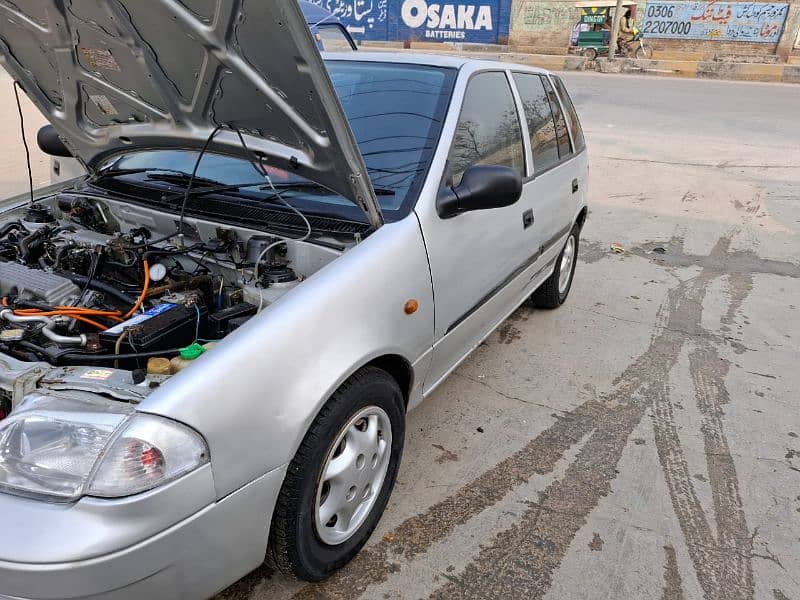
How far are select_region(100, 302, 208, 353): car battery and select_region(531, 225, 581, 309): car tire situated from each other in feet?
9.28

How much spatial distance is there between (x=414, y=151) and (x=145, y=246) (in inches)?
48.3

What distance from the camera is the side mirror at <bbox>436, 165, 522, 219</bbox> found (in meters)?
2.42

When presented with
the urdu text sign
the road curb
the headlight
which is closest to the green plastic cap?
the headlight

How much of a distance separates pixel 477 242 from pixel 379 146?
2.04 feet

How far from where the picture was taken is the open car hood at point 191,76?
1.88 metres

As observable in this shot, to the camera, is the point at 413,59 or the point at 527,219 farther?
the point at 527,219

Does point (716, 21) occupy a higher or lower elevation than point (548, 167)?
higher

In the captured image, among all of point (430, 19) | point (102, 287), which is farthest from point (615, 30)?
point (102, 287)

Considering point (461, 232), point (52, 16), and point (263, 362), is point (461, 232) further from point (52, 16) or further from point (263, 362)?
point (52, 16)

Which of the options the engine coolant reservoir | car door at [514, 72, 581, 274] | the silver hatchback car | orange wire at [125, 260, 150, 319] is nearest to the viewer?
the silver hatchback car

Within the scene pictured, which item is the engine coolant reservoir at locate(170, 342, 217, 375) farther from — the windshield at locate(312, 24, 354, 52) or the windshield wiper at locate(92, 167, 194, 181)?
the windshield at locate(312, 24, 354, 52)

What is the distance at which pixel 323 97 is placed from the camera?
192 cm

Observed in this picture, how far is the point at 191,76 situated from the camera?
2.25m

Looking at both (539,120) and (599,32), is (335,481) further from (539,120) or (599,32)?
(599,32)
